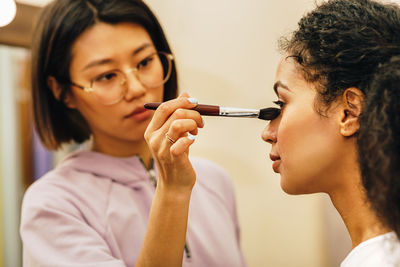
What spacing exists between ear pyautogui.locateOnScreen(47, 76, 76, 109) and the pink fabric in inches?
4.7

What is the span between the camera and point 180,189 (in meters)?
0.66

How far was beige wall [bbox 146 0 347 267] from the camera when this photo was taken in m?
1.46

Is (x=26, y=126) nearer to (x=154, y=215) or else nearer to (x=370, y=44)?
(x=154, y=215)

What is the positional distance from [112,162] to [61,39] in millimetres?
291

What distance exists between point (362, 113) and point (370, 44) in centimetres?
10

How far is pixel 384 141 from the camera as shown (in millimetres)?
517

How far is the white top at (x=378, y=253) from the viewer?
21.3 inches

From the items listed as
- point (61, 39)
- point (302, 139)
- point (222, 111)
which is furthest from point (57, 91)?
point (302, 139)

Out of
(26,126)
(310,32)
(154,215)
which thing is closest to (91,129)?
(154,215)

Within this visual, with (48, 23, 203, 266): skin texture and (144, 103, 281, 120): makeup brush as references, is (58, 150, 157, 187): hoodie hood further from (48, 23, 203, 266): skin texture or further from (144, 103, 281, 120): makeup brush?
(144, 103, 281, 120): makeup brush

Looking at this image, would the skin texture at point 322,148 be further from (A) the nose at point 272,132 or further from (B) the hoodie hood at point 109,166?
(B) the hoodie hood at point 109,166

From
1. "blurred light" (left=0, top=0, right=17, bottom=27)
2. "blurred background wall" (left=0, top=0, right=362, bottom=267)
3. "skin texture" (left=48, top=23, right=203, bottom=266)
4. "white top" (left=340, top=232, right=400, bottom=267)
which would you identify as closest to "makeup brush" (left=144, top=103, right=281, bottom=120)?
"skin texture" (left=48, top=23, right=203, bottom=266)

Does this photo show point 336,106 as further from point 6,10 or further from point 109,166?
point 6,10

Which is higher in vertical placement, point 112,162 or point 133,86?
point 133,86
